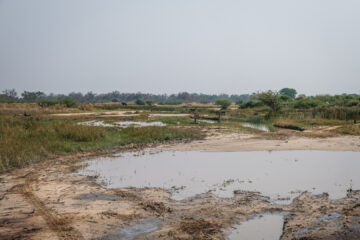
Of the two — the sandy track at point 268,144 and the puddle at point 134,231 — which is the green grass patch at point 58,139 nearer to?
the sandy track at point 268,144

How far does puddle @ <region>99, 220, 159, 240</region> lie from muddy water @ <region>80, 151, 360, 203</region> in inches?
70.6

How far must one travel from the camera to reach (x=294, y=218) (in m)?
6.20

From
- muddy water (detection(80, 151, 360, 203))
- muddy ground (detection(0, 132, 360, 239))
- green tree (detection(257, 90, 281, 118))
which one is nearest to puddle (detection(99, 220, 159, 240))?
muddy ground (detection(0, 132, 360, 239))

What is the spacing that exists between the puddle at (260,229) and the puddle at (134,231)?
4.77ft

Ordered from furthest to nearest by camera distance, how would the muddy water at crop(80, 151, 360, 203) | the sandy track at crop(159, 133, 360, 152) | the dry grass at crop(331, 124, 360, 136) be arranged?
the dry grass at crop(331, 124, 360, 136) < the sandy track at crop(159, 133, 360, 152) < the muddy water at crop(80, 151, 360, 203)

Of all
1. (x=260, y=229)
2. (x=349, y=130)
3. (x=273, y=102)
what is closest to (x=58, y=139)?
(x=260, y=229)

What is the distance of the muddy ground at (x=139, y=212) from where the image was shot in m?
5.55

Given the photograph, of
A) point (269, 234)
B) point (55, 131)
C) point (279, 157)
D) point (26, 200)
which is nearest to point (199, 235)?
point (269, 234)

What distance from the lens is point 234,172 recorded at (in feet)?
34.8

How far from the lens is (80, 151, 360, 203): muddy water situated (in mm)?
8531

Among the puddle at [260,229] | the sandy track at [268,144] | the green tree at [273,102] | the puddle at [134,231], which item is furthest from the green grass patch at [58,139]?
the green tree at [273,102]

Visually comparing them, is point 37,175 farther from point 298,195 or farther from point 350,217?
point 350,217

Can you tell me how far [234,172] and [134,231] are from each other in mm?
5541

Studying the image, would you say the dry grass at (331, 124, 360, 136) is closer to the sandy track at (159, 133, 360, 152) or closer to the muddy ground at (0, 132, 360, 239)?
the sandy track at (159, 133, 360, 152)
